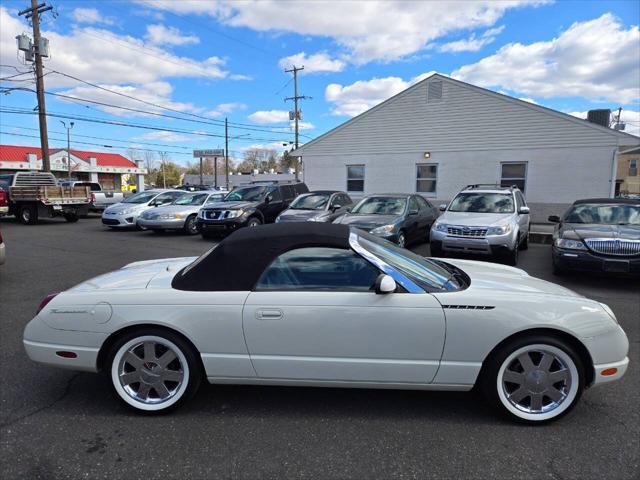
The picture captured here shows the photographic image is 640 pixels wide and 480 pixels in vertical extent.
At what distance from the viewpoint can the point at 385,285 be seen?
8.82 feet

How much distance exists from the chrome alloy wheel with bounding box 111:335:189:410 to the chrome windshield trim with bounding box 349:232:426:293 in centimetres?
147

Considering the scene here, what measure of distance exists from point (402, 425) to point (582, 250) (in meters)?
5.34

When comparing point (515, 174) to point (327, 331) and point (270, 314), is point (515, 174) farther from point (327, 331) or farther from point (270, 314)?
point (270, 314)

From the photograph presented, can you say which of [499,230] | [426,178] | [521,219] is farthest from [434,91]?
[499,230]

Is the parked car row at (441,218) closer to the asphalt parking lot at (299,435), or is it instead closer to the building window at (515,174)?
the asphalt parking lot at (299,435)

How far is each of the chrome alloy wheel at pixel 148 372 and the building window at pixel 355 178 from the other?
16.4 metres

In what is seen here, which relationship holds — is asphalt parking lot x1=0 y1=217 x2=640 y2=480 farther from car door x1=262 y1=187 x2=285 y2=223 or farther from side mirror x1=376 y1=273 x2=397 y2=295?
car door x1=262 y1=187 x2=285 y2=223

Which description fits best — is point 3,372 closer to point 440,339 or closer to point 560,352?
point 440,339

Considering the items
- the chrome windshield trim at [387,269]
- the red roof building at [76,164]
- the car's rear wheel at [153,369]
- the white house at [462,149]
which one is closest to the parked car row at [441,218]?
the white house at [462,149]

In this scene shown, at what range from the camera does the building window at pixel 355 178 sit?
18734 mm

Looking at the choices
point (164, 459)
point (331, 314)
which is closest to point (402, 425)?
point (331, 314)

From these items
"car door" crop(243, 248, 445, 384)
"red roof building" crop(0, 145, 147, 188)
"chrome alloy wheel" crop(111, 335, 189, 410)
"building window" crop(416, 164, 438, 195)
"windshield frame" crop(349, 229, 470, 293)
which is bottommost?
"chrome alloy wheel" crop(111, 335, 189, 410)

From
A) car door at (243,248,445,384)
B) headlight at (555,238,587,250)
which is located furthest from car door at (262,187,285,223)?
car door at (243,248,445,384)

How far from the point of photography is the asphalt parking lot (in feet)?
7.84
